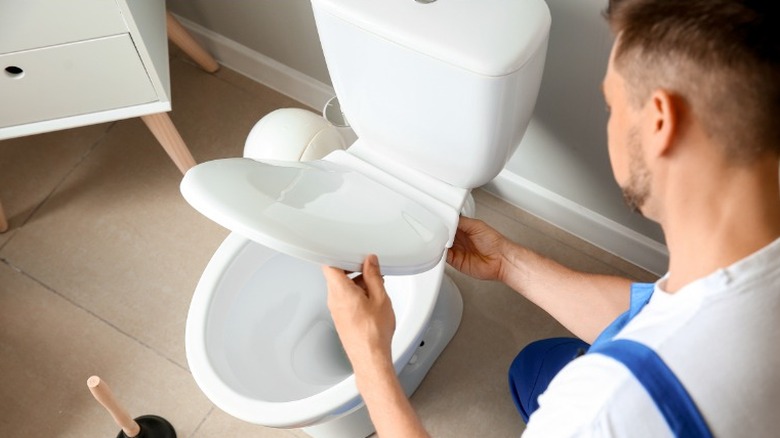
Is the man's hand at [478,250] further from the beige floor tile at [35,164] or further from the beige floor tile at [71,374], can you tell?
the beige floor tile at [35,164]

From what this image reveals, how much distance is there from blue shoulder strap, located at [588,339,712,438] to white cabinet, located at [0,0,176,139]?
39.2 inches

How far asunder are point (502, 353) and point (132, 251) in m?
0.82

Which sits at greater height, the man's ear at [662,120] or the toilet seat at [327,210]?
the man's ear at [662,120]

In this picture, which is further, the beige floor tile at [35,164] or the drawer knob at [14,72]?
the beige floor tile at [35,164]

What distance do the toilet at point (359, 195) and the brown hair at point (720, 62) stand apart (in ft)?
1.09

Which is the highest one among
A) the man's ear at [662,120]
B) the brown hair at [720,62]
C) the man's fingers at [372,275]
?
the brown hair at [720,62]

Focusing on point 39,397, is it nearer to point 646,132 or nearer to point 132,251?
point 132,251

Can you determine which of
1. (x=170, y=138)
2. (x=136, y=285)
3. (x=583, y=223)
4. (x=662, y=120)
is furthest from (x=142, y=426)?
(x=662, y=120)

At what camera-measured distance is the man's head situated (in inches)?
26.0

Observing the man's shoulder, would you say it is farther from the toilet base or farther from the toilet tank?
the toilet base

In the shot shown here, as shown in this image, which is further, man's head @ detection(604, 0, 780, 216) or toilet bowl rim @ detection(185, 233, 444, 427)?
toilet bowl rim @ detection(185, 233, 444, 427)

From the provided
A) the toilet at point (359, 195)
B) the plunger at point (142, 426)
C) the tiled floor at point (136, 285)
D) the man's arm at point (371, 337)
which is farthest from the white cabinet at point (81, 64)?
the man's arm at point (371, 337)

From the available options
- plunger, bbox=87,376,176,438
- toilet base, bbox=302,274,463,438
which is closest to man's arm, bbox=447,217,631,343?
toilet base, bbox=302,274,463,438

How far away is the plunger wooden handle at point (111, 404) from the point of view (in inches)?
48.3
